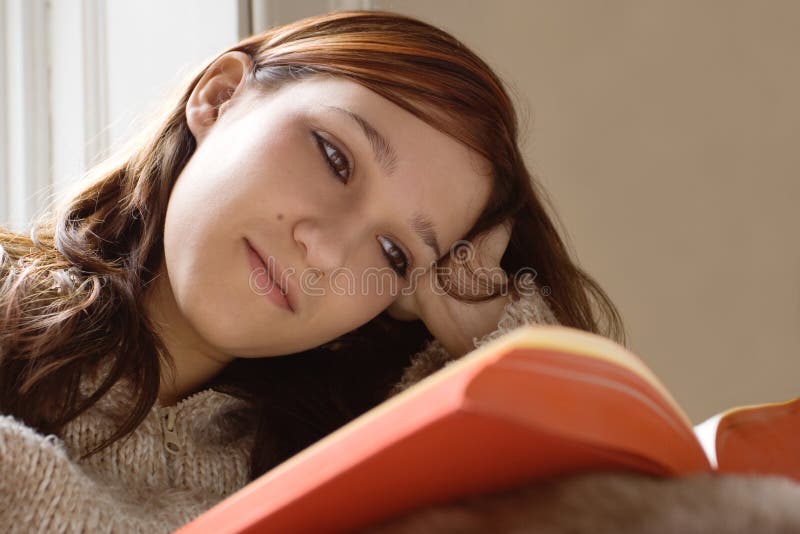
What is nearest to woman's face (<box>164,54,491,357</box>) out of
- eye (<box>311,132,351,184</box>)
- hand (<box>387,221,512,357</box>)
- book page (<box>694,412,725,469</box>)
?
eye (<box>311,132,351,184</box>)

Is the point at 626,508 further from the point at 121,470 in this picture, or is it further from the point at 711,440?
the point at 121,470

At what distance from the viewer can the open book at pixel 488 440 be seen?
0.36 metres

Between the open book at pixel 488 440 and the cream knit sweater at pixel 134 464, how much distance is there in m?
0.35

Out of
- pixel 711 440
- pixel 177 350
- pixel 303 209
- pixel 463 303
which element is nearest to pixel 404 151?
pixel 303 209

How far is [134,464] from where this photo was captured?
961 mm

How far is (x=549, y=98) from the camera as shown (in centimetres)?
161

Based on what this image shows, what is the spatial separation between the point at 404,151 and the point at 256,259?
0.66 feet

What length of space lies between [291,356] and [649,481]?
91 cm

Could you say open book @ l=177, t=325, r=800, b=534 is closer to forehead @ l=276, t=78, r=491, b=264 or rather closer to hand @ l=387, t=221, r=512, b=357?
forehead @ l=276, t=78, r=491, b=264

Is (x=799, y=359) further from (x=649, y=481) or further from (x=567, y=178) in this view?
(x=649, y=481)

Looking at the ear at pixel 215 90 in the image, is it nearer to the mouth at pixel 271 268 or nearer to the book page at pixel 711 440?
the mouth at pixel 271 268

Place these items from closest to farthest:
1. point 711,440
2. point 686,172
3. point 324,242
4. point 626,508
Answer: point 626,508, point 711,440, point 324,242, point 686,172

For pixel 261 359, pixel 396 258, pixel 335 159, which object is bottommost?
pixel 261 359

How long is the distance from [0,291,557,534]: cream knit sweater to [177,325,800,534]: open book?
35 centimetres
